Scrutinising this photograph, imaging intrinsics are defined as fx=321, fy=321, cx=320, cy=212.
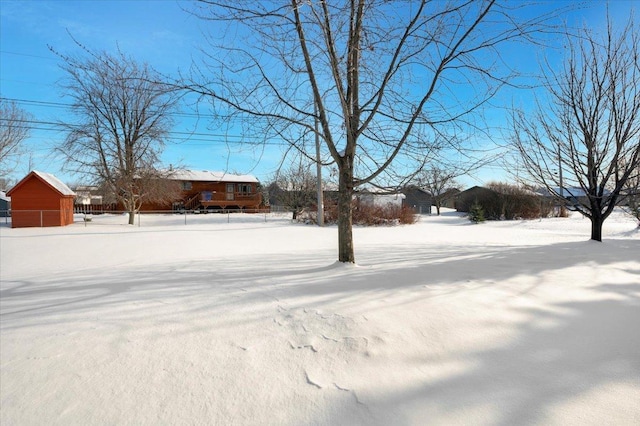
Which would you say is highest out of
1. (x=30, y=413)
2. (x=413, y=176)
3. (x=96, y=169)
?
(x=96, y=169)

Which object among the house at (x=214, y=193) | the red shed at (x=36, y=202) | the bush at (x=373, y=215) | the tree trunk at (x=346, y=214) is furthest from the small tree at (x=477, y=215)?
the red shed at (x=36, y=202)

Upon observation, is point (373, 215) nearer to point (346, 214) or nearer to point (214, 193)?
point (346, 214)

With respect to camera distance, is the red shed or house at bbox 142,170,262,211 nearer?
the red shed

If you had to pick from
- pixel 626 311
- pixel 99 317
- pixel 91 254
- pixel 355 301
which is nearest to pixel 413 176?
pixel 355 301

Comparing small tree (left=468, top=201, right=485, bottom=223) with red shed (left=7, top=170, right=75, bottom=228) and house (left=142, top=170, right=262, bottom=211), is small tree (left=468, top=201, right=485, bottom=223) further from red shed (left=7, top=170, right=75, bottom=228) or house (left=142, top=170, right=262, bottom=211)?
red shed (left=7, top=170, right=75, bottom=228)

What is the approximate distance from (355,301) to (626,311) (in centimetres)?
241

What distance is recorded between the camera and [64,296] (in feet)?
11.8

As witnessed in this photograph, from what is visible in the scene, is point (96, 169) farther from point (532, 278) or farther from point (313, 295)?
point (532, 278)

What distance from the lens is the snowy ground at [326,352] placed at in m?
1.68

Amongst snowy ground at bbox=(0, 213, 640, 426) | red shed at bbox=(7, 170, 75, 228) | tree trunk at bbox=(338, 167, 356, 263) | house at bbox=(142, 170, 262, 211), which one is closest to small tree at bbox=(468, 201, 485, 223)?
house at bbox=(142, 170, 262, 211)

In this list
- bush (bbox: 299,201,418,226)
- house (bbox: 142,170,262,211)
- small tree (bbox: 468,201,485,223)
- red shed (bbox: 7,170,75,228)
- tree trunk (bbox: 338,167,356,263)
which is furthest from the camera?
house (bbox: 142,170,262,211)

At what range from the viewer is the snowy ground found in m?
1.68

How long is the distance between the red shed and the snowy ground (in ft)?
58.0

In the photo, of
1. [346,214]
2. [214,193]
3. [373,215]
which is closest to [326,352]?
[346,214]
